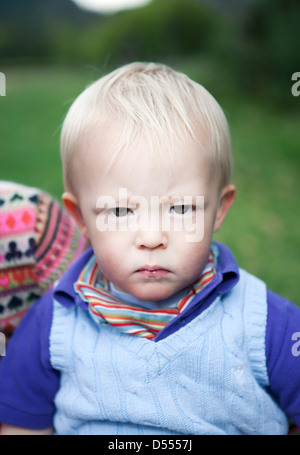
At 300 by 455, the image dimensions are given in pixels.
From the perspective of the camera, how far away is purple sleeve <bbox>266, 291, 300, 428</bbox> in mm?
1343

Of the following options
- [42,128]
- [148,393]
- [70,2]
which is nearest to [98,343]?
[148,393]

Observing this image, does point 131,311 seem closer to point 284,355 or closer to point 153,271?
point 153,271

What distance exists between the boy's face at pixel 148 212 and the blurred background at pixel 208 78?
49 cm

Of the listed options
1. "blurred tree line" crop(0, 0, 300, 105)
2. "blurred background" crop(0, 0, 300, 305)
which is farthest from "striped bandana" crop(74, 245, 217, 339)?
"blurred tree line" crop(0, 0, 300, 105)

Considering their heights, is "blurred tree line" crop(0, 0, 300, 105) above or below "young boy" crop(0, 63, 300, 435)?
above

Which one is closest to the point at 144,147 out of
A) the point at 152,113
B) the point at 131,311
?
the point at 152,113

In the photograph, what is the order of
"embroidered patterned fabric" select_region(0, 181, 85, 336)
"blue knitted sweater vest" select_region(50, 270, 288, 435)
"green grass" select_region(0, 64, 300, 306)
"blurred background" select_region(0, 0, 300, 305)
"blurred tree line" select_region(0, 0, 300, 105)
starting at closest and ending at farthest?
"blue knitted sweater vest" select_region(50, 270, 288, 435) < "embroidered patterned fabric" select_region(0, 181, 85, 336) < "green grass" select_region(0, 64, 300, 306) < "blurred background" select_region(0, 0, 300, 305) < "blurred tree line" select_region(0, 0, 300, 105)

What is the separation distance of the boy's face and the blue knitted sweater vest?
152 millimetres

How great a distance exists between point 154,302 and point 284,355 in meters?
0.37

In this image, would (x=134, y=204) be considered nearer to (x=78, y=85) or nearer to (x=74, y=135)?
(x=74, y=135)

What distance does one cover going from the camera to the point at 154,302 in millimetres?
1434

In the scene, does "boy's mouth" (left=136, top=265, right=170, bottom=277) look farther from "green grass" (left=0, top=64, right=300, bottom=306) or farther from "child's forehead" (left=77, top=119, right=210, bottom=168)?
A: "green grass" (left=0, top=64, right=300, bottom=306)

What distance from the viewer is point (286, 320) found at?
1385mm

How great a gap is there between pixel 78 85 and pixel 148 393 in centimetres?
780
